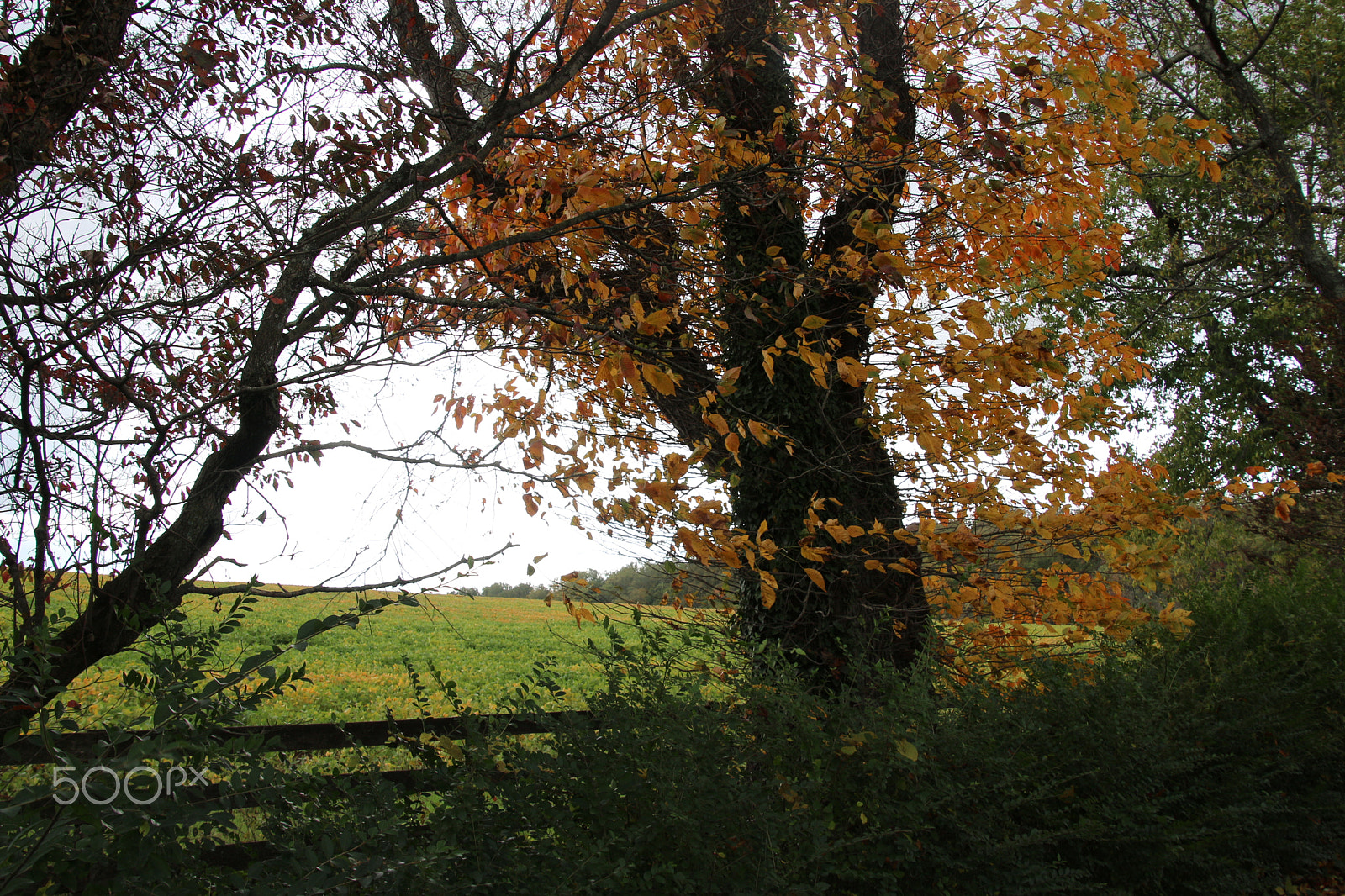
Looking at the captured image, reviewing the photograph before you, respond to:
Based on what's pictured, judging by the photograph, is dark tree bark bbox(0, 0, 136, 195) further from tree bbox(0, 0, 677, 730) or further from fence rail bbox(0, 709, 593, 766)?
fence rail bbox(0, 709, 593, 766)

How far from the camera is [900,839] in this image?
9.09 feet

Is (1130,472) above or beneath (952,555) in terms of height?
above

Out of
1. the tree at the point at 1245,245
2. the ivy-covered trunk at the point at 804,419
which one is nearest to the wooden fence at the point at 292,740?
the ivy-covered trunk at the point at 804,419

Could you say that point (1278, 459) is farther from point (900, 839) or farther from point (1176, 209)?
point (900, 839)

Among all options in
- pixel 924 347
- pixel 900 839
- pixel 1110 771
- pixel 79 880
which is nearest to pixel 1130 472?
pixel 924 347

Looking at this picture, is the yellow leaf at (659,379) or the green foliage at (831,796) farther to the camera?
the yellow leaf at (659,379)

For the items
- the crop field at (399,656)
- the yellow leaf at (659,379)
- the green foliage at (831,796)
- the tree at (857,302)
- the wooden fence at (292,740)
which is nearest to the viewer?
the wooden fence at (292,740)

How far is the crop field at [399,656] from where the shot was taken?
957cm

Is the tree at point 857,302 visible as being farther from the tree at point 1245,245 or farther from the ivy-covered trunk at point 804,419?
the tree at point 1245,245

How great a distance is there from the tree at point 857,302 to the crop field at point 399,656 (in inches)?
55.5

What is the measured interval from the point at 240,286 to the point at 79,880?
7.10ft

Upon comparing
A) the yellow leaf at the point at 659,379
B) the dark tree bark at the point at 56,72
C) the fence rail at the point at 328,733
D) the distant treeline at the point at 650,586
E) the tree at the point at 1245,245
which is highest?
the tree at the point at 1245,245

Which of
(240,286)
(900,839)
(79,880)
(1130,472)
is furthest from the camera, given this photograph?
(1130,472)

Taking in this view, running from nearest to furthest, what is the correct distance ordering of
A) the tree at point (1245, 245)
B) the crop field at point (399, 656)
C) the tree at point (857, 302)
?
1. the tree at point (857, 302)
2. the crop field at point (399, 656)
3. the tree at point (1245, 245)
